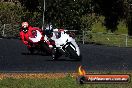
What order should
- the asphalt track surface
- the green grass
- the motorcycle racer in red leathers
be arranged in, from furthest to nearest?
the motorcycle racer in red leathers
the asphalt track surface
the green grass

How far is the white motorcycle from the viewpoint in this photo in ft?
78.1

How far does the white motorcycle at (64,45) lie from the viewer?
78.1 ft

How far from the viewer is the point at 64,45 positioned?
23.9 metres

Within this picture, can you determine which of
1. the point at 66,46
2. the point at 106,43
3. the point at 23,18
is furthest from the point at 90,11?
the point at 66,46

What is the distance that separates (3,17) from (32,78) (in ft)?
124

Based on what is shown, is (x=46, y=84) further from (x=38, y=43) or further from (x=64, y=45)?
(x=38, y=43)

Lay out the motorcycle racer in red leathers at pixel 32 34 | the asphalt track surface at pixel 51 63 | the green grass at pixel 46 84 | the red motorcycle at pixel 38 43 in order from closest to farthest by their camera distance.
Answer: the green grass at pixel 46 84 < the asphalt track surface at pixel 51 63 < the motorcycle racer in red leathers at pixel 32 34 < the red motorcycle at pixel 38 43

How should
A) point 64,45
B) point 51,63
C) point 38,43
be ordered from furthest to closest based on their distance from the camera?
point 38,43
point 64,45
point 51,63

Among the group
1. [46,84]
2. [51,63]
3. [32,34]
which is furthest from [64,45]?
[46,84]

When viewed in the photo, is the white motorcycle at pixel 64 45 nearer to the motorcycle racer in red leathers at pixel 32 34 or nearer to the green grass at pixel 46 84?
the motorcycle racer in red leathers at pixel 32 34

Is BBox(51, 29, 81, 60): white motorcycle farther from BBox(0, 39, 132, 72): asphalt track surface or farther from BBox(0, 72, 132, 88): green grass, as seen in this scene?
BBox(0, 72, 132, 88): green grass

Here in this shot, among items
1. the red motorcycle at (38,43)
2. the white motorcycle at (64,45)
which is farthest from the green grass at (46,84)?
the red motorcycle at (38,43)

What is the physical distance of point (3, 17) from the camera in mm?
54281

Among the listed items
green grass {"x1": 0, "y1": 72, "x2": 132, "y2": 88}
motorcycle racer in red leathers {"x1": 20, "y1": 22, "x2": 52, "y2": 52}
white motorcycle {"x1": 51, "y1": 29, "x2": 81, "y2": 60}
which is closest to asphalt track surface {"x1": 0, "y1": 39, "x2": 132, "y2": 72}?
white motorcycle {"x1": 51, "y1": 29, "x2": 81, "y2": 60}
